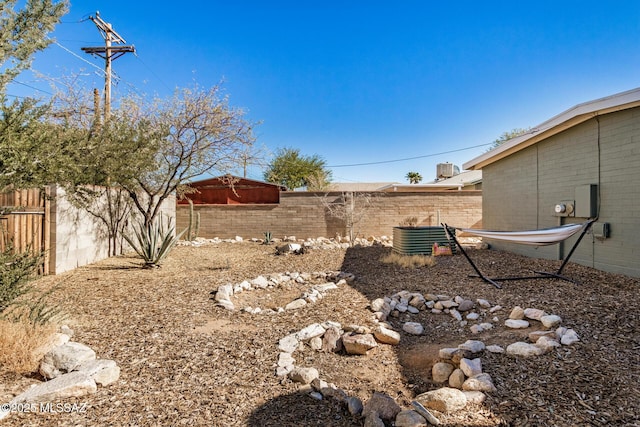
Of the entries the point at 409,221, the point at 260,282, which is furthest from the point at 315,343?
the point at 409,221

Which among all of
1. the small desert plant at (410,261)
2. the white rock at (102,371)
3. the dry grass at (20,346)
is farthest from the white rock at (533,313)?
the dry grass at (20,346)

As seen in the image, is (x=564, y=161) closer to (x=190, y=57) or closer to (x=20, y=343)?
(x=20, y=343)

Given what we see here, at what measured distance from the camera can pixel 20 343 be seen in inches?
92.1

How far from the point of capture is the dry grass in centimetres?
226

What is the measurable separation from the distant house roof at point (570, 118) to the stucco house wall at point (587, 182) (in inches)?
4.0

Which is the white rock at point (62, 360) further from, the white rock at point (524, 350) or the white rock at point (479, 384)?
the white rock at point (524, 350)

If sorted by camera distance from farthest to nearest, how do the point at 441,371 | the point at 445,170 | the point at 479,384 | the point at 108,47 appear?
the point at 445,170 → the point at 108,47 → the point at 441,371 → the point at 479,384

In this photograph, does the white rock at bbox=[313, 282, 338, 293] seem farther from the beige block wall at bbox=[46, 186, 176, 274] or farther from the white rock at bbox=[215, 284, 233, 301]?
the beige block wall at bbox=[46, 186, 176, 274]

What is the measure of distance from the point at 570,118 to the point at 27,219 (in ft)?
32.7

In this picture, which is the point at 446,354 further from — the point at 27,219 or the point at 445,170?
the point at 445,170

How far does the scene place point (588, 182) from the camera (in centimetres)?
576

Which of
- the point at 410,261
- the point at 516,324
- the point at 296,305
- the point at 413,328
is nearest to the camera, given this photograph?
the point at 516,324

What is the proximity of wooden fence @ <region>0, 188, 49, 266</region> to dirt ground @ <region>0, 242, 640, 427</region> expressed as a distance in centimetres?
70

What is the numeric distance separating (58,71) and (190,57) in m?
3.43
